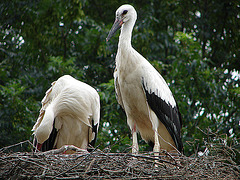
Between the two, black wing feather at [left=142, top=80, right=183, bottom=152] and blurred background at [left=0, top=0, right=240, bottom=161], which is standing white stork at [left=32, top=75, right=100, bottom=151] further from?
blurred background at [left=0, top=0, right=240, bottom=161]

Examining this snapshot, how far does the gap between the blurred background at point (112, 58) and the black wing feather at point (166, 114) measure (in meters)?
1.34

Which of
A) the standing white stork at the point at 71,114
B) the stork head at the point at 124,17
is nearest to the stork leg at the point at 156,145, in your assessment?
the standing white stork at the point at 71,114

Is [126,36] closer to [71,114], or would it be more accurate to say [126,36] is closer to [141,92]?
[141,92]

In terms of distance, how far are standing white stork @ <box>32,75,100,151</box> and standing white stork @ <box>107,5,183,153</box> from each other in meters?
0.47

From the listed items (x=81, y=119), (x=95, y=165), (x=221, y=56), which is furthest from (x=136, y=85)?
(x=221, y=56)

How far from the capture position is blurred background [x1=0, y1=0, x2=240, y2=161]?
6504 millimetres

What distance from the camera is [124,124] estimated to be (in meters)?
6.82

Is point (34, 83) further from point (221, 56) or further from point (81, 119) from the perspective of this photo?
point (221, 56)

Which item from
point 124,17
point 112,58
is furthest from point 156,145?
point 112,58

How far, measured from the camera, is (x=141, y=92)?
4.47 meters

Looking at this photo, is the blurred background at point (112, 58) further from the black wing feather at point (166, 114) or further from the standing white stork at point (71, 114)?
the black wing feather at point (166, 114)

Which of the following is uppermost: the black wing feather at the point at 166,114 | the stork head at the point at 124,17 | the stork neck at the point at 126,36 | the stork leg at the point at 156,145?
the stork head at the point at 124,17

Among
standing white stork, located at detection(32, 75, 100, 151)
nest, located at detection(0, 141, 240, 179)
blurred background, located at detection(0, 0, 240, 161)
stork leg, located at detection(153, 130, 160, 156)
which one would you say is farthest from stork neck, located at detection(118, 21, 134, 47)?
blurred background, located at detection(0, 0, 240, 161)

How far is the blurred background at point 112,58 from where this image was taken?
650 cm
